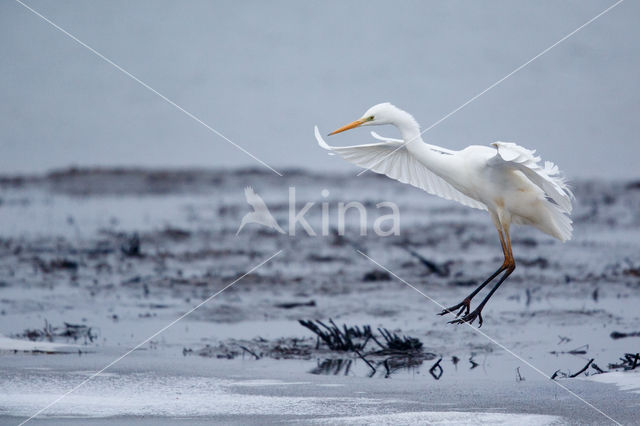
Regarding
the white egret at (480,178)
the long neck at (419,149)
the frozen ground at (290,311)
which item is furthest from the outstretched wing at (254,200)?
the long neck at (419,149)

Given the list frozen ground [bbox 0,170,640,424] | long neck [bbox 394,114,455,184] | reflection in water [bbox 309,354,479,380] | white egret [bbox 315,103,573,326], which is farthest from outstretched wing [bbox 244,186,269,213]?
reflection in water [bbox 309,354,479,380]

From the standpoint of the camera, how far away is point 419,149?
293 inches

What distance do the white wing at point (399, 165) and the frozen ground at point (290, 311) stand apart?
1.21 metres

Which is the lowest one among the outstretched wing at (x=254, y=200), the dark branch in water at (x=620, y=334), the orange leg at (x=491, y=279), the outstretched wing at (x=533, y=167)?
the dark branch in water at (x=620, y=334)

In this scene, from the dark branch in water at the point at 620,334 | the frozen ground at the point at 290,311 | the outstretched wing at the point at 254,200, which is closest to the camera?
the frozen ground at the point at 290,311

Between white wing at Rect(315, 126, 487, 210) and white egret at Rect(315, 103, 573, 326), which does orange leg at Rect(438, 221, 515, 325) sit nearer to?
white egret at Rect(315, 103, 573, 326)

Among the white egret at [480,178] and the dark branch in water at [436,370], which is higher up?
the white egret at [480,178]

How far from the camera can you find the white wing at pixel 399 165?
7.85 meters

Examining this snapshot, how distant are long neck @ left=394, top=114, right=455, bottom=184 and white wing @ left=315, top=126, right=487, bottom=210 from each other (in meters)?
0.28

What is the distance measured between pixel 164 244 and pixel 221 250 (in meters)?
0.92

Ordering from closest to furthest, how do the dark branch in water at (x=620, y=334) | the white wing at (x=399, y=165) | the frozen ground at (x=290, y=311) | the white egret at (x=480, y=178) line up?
the frozen ground at (x=290, y=311)
the white egret at (x=480, y=178)
the dark branch in water at (x=620, y=334)
the white wing at (x=399, y=165)

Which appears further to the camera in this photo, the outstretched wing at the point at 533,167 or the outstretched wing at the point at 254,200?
the outstretched wing at the point at 254,200

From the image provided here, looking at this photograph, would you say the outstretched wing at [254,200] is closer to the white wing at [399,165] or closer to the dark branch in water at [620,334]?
the white wing at [399,165]

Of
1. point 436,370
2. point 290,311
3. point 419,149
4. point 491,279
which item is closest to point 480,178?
point 419,149
